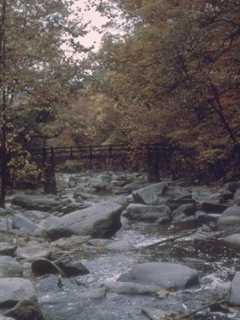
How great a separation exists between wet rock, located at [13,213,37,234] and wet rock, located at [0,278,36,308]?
5.72 meters

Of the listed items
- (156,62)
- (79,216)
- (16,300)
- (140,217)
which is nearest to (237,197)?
(140,217)

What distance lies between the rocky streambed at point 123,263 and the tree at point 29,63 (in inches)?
121

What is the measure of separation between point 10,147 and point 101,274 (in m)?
7.01

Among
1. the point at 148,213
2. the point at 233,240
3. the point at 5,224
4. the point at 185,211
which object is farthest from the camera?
the point at 185,211

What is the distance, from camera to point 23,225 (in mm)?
13258

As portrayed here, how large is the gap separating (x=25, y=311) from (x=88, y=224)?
19.5 feet

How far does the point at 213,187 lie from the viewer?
22938 mm

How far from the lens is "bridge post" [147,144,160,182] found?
27094 mm

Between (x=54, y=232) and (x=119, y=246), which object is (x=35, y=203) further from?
(x=119, y=246)

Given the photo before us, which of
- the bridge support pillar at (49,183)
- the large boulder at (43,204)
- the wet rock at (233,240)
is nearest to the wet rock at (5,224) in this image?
the large boulder at (43,204)

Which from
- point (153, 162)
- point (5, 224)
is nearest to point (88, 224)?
point (5, 224)

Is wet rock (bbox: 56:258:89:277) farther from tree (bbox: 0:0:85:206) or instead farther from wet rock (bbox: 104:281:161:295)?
tree (bbox: 0:0:85:206)

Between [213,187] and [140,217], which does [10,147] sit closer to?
[140,217]

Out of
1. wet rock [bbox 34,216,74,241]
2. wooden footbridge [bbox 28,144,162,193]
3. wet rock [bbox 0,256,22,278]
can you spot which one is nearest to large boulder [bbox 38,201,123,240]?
wet rock [bbox 34,216,74,241]
